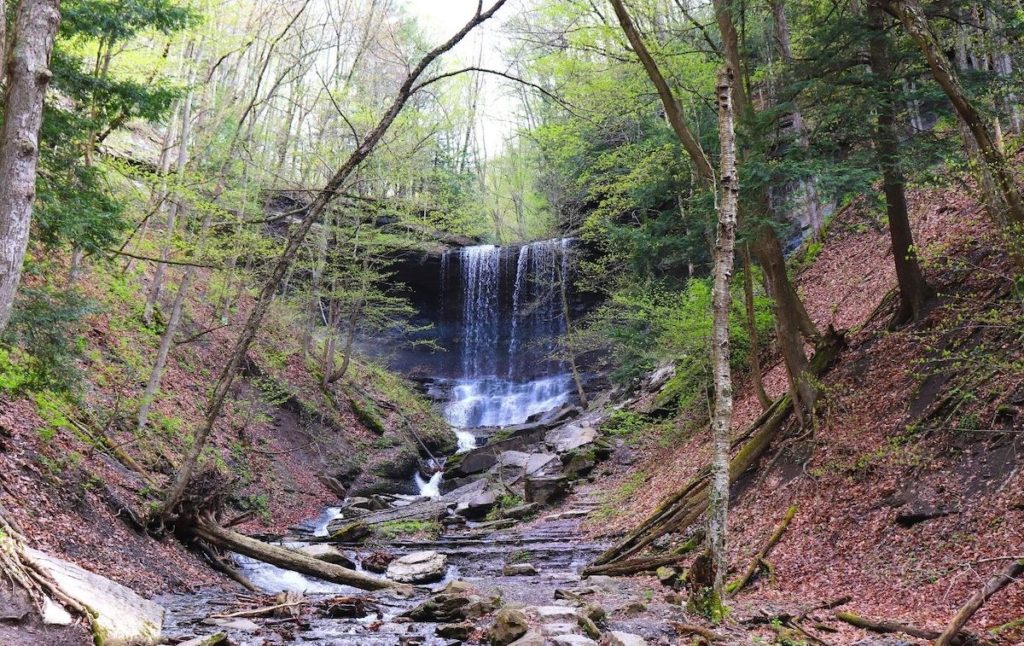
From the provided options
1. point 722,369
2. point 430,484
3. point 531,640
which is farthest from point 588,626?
point 430,484

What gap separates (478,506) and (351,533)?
139 inches

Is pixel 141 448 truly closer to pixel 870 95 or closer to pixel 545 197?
pixel 870 95

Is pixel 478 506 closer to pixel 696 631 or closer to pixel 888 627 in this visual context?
pixel 696 631

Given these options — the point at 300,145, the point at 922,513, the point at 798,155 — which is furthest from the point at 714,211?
the point at 300,145

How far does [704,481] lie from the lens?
949cm

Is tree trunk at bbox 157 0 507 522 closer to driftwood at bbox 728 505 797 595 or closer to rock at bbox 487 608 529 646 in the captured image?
rock at bbox 487 608 529 646

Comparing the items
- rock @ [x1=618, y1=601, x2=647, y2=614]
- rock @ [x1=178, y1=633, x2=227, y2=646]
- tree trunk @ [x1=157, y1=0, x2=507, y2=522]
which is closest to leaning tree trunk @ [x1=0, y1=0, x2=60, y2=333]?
tree trunk @ [x1=157, y1=0, x2=507, y2=522]

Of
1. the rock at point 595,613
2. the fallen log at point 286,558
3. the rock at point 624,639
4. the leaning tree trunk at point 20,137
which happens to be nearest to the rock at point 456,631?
the rock at point 595,613

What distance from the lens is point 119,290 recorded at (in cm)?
1614

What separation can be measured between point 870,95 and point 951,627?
615 cm

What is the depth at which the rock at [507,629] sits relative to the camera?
5254mm

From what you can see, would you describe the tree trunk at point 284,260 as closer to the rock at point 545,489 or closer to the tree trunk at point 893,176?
the tree trunk at point 893,176

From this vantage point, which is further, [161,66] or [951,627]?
[161,66]

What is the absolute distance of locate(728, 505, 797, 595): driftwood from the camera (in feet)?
23.7
